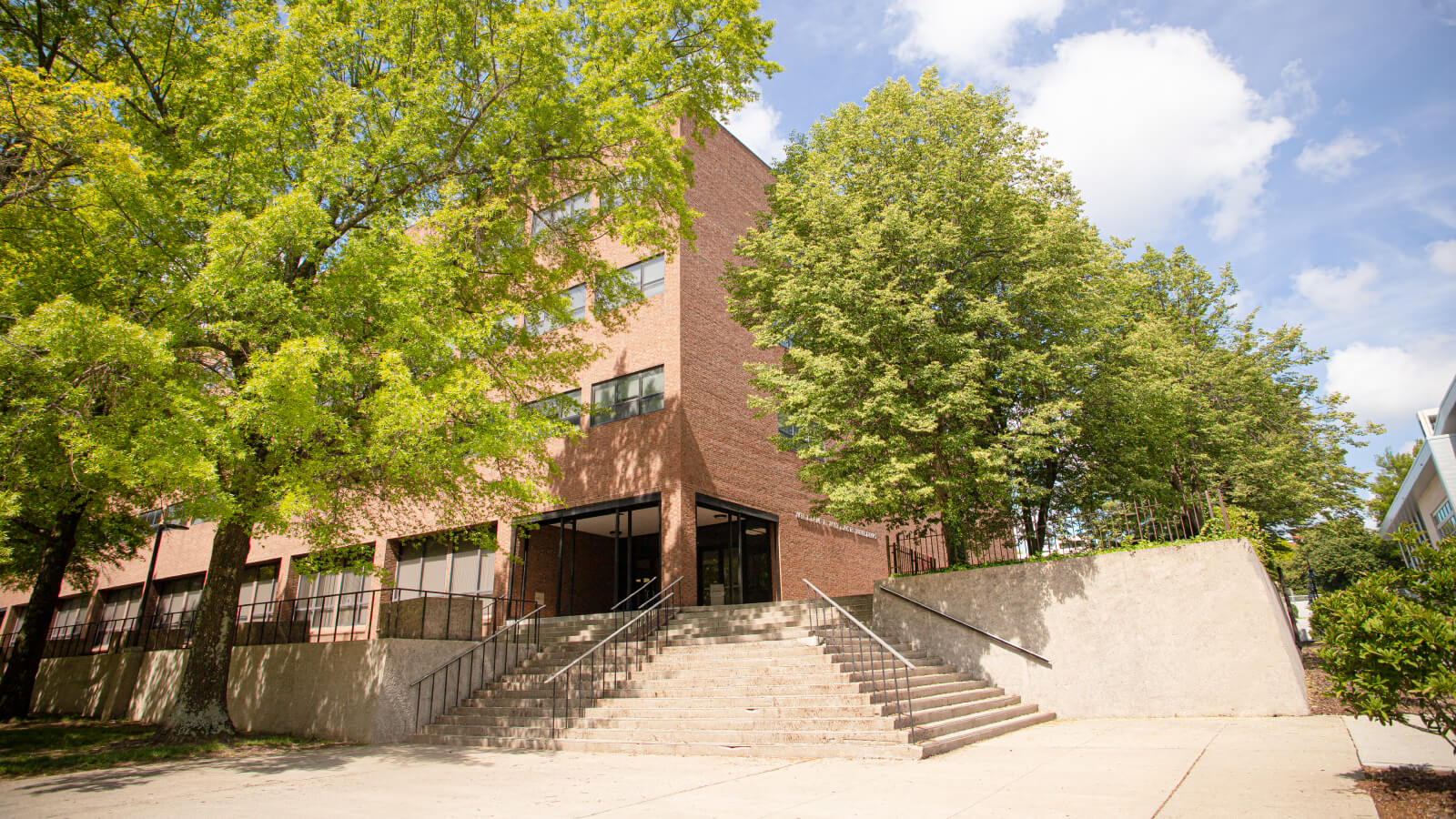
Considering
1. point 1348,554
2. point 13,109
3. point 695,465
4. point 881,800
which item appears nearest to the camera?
point 881,800

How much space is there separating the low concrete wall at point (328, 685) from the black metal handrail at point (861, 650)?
20.8 feet

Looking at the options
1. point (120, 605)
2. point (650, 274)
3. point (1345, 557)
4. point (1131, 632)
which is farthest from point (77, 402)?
point (1345, 557)

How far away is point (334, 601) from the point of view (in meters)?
23.0

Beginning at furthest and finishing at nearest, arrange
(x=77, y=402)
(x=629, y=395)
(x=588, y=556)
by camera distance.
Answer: (x=588, y=556)
(x=629, y=395)
(x=77, y=402)

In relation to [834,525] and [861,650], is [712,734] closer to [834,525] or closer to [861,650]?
[861,650]

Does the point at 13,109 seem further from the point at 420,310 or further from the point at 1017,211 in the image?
the point at 1017,211

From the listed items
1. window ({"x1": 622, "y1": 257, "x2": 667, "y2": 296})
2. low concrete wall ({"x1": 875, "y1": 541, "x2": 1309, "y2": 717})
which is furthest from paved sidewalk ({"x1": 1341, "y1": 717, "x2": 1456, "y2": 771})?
window ({"x1": 622, "y1": 257, "x2": 667, "y2": 296})

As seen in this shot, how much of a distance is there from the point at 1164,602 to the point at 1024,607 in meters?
2.23

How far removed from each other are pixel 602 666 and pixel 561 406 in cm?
573

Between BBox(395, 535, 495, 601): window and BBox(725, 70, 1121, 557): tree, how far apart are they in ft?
34.1

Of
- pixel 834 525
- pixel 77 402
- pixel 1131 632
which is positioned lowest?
pixel 1131 632

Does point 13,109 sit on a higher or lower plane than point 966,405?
higher

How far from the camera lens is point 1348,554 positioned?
43.3 metres

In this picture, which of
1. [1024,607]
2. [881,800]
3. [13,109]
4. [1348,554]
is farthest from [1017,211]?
[1348,554]
